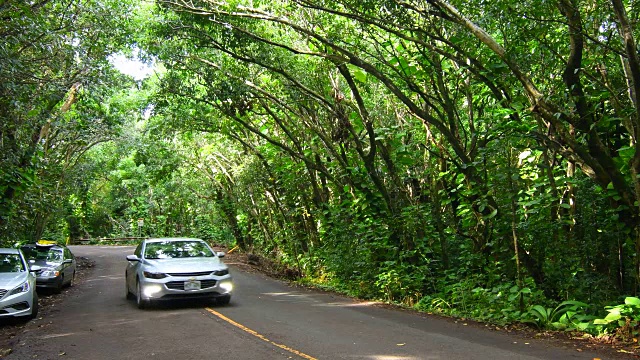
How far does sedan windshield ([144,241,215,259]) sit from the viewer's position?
12.6 meters

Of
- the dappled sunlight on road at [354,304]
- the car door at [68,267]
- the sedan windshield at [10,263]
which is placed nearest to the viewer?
the sedan windshield at [10,263]

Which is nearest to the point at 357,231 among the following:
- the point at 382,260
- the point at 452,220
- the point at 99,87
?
the point at 382,260

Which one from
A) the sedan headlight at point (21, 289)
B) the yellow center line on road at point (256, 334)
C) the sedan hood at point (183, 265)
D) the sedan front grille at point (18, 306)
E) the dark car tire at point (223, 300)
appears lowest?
the yellow center line on road at point (256, 334)

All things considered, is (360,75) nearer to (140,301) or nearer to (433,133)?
(433,133)

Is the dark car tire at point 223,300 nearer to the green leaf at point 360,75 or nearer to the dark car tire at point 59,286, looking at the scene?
the dark car tire at point 59,286

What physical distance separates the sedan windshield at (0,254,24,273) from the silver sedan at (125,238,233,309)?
2.41 metres

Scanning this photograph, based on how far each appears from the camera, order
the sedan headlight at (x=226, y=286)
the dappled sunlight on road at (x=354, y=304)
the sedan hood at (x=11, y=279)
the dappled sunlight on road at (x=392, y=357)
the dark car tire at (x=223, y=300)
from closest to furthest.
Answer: the dappled sunlight on road at (x=392, y=357) < the sedan hood at (x=11, y=279) < the sedan headlight at (x=226, y=286) < the dark car tire at (x=223, y=300) < the dappled sunlight on road at (x=354, y=304)

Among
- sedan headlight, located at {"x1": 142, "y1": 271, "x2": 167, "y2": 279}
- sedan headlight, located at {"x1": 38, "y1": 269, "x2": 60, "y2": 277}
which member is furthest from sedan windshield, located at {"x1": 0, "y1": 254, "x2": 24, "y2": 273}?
sedan headlight, located at {"x1": 38, "y1": 269, "x2": 60, "y2": 277}

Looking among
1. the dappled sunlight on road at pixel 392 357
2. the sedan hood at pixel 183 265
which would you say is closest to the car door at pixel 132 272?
the sedan hood at pixel 183 265

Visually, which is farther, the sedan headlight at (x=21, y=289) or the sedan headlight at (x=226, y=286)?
the sedan headlight at (x=226, y=286)

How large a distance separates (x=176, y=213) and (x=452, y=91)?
136 ft

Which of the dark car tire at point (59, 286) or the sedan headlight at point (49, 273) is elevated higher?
the sedan headlight at point (49, 273)

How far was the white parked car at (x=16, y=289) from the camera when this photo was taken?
1007 cm

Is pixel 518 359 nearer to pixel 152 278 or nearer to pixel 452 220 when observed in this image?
pixel 452 220
